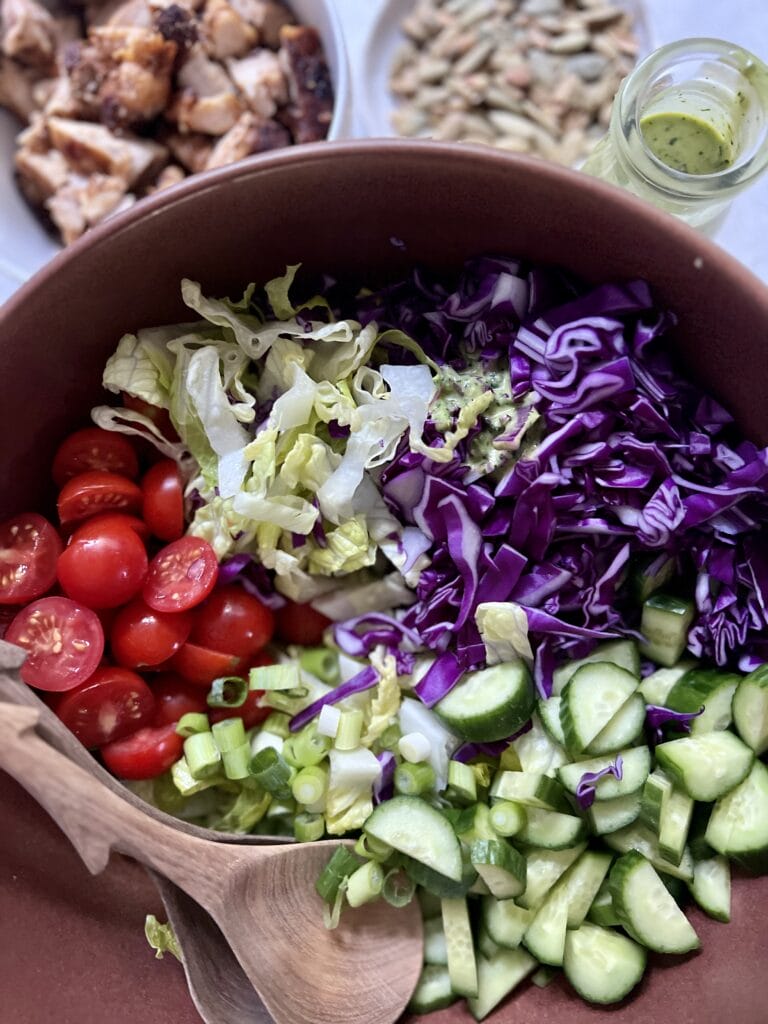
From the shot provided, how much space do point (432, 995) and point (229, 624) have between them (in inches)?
27.6

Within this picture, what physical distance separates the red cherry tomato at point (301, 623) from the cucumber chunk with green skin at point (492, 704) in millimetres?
285

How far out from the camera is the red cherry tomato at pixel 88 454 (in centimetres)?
154

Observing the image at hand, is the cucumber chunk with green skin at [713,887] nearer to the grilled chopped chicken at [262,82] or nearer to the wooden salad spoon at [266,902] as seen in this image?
the wooden salad spoon at [266,902]

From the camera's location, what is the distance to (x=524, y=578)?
4.99 ft

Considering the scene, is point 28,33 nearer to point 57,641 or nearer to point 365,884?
point 57,641

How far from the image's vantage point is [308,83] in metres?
1.86

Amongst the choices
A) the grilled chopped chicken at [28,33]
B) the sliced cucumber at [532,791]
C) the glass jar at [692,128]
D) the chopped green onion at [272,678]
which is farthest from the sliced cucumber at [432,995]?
the grilled chopped chicken at [28,33]

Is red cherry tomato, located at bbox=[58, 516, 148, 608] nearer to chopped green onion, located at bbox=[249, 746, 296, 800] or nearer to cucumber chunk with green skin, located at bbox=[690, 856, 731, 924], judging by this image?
chopped green onion, located at bbox=[249, 746, 296, 800]

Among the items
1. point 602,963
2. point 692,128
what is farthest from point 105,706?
point 692,128

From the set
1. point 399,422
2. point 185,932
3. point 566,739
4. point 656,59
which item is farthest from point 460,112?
point 185,932

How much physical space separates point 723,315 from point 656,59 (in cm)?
43

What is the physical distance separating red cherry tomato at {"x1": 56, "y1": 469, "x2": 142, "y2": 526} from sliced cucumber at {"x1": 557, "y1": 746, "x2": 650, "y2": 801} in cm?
85

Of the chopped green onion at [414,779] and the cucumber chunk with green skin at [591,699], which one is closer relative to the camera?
the cucumber chunk with green skin at [591,699]

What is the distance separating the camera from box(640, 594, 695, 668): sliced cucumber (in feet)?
4.90
